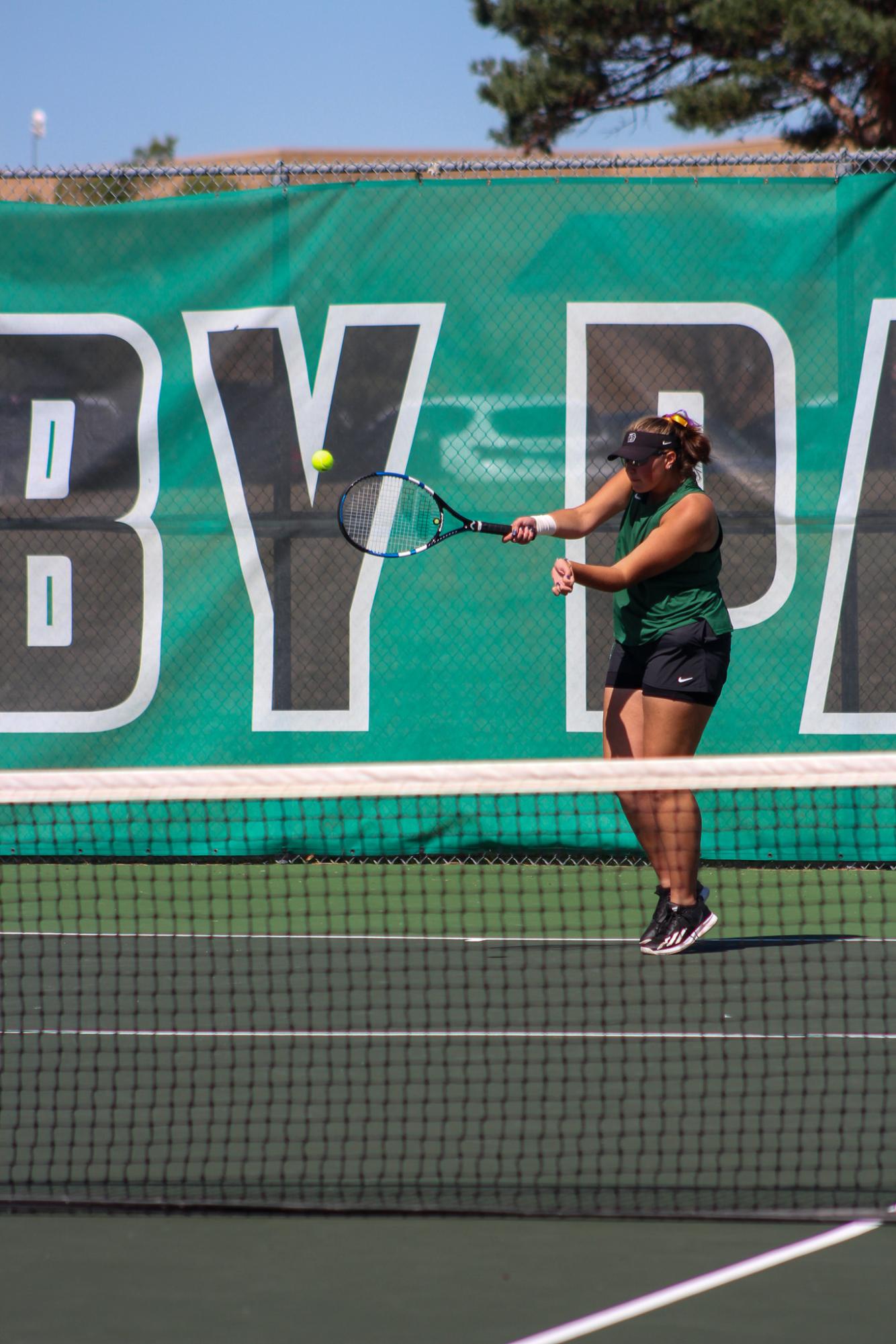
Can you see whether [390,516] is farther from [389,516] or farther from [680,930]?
[680,930]

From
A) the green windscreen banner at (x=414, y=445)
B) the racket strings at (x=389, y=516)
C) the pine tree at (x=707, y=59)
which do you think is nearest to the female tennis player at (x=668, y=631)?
the racket strings at (x=389, y=516)

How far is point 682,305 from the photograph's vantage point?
6.82 metres

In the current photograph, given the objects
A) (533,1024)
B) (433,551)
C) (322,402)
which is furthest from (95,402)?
(533,1024)

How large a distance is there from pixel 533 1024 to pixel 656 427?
72.2 inches

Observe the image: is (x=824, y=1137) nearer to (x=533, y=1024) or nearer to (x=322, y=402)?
(x=533, y=1024)

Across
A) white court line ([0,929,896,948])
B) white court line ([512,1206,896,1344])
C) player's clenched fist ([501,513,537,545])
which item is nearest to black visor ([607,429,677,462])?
player's clenched fist ([501,513,537,545])

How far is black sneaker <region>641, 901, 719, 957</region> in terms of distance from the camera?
16.4 feet

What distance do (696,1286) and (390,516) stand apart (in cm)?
410

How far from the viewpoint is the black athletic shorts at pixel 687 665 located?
198 inches

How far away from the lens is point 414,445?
6891 millimetres

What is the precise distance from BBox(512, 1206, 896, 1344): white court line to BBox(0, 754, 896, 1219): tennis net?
76 mm

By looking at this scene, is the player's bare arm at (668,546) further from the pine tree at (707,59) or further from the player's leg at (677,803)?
the pine tree at (707,59)

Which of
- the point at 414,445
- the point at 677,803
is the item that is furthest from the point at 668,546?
the point at 414,445

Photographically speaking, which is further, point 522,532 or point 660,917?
point 660,917
